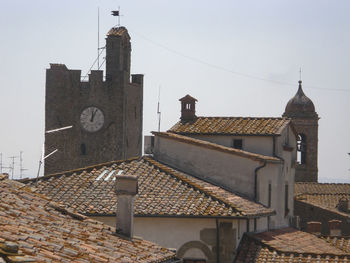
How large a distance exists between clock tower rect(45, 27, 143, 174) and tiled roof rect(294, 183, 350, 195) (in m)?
11.0

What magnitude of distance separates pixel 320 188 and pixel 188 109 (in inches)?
1005

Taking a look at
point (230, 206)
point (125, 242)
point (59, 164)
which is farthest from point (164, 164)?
point (59, 164)

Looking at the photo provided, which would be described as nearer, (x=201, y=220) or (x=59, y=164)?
(x=201, y=220)

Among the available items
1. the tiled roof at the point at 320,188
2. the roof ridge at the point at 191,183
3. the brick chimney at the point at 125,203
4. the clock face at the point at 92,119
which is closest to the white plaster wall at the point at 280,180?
the roof ridge at the point at 191,183

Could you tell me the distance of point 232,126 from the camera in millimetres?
35156

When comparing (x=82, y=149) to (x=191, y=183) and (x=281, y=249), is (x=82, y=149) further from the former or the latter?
(x=281, y=249)

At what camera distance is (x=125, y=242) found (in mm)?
18094

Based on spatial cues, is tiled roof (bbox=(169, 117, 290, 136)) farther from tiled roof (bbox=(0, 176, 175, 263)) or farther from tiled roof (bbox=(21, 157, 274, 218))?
tiled roof (bbox=(0, 176, 175, 263))

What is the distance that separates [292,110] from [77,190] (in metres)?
47.5

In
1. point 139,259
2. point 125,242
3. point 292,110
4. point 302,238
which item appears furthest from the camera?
point 292,110

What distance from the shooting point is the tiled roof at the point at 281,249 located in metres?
25.5

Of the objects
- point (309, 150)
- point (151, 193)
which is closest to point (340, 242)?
point (151, 193)

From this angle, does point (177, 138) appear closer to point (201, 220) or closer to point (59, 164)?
point (201, 220)

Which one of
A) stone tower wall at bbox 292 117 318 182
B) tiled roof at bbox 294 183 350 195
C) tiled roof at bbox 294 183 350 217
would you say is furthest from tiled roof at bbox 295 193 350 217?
stone tower wall at bbox 292 117 318 182
